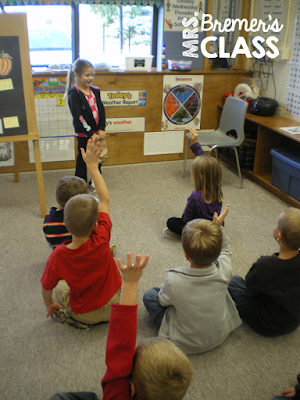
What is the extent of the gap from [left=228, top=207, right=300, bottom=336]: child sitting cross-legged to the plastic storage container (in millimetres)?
2744

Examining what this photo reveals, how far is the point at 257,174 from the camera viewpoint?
387 cm

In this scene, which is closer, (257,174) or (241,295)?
(241,295)

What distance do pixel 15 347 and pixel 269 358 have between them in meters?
1.18

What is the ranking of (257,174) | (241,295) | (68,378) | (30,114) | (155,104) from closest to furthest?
(68,378) → (241,295) → (30,114) → (257,174) → (155,104)

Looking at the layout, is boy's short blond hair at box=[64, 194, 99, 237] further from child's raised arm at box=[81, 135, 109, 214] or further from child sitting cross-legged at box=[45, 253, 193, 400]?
child sitting cross-legged at box=[45, 253, 193, 400]

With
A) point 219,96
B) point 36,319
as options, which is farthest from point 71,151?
point 36,319

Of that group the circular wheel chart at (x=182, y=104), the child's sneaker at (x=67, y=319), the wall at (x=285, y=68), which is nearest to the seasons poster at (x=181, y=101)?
the circular wheel chart at (x=182, y=104)

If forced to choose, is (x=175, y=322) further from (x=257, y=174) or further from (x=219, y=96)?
(x=219, y=96)

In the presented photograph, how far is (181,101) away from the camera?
13.8 feet

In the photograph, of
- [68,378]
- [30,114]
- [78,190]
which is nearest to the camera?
[68,378]

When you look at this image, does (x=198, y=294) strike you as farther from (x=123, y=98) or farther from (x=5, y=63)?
(x=123, y=98)

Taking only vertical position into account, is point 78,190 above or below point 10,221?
above

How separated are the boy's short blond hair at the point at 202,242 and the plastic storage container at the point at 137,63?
9.16ft

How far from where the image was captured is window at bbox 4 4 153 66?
3895mm
